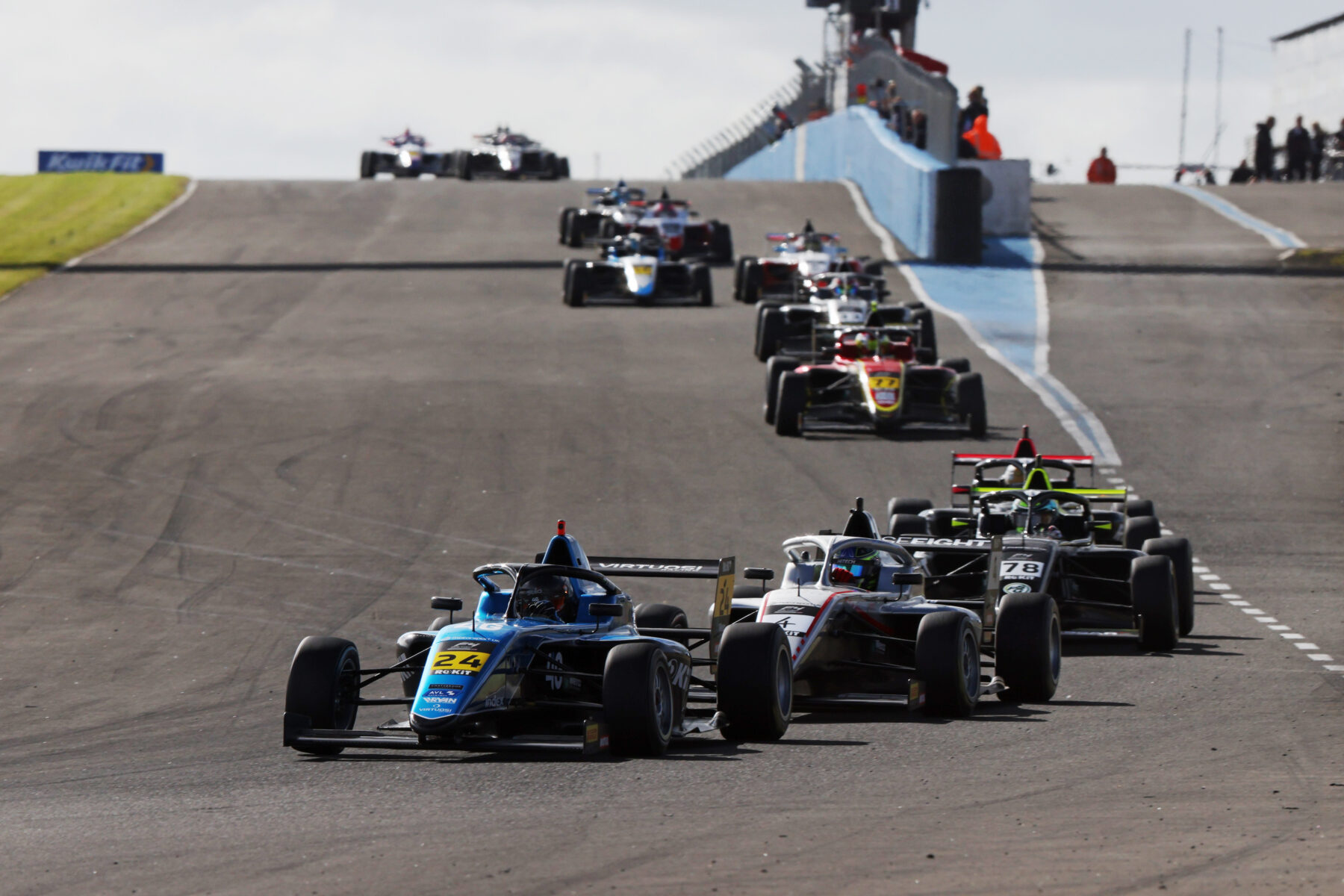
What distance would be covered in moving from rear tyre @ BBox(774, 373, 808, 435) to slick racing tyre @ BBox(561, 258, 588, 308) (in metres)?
11.0

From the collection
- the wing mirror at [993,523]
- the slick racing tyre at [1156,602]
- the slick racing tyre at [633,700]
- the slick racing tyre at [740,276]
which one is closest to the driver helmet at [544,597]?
the slick racing tyre at [633,700]

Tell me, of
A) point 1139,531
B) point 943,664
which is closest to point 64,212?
point 1139,531

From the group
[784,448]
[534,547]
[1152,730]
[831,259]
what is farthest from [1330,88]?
[1152,730]

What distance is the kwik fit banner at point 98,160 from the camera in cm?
6475

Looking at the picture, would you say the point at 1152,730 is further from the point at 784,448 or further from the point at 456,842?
the point at 784,448

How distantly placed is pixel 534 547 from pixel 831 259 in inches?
624

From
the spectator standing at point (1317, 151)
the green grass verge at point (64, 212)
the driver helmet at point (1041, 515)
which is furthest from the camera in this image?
the spectator standing at point (1317, 151)

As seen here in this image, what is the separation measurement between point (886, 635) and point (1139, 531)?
5.96 metres

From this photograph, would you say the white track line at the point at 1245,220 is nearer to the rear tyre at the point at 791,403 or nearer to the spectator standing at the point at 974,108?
the spectator standing at the point at 974,108

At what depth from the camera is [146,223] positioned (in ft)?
153

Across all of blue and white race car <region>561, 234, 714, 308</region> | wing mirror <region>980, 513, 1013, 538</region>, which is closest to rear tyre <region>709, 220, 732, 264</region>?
blue and white race car <region>561, 234, 714, 308</region>

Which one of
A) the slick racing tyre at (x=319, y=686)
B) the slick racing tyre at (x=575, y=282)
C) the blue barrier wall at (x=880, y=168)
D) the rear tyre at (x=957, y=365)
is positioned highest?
the blue barrier wall at (x=880, y=168)

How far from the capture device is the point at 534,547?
19938mm

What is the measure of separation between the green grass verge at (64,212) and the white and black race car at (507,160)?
8.35m
